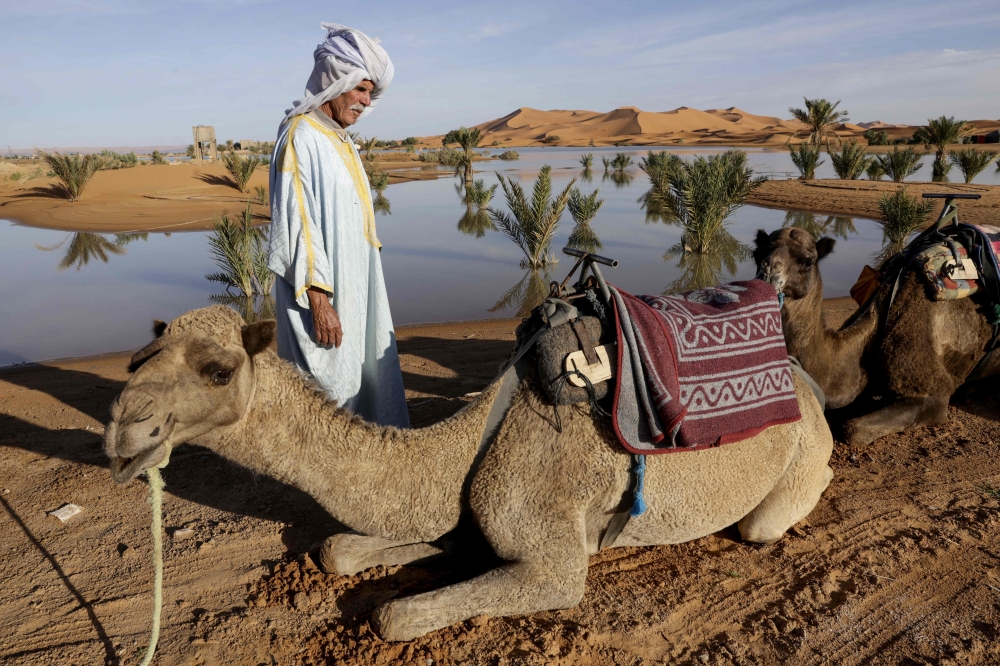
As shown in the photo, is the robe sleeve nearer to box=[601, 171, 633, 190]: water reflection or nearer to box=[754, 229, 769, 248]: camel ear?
box=[754, 229, 769, 248]: camel ear

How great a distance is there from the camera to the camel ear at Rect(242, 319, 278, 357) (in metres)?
2.60

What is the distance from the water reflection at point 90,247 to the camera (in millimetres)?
15906

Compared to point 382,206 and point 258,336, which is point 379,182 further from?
point 258,336

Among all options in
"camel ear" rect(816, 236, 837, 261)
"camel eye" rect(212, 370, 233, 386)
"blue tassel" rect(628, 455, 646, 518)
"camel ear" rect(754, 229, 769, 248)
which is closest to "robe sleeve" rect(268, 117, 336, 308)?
"camel eye" rect(212, 370, 233, 386)

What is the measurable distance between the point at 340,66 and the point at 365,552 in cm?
249

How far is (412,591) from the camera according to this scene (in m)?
3.20

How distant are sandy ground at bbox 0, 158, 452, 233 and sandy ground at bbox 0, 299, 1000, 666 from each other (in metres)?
18.5

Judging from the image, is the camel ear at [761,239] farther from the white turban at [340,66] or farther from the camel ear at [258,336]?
the camel ear at [258,336]

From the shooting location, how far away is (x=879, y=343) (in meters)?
5.36

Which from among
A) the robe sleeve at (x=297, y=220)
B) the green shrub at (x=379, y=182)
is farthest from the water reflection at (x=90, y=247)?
the robe sleeve at (x=297, y=220)

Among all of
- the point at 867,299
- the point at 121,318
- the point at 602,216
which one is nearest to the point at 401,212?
the point at 602,216

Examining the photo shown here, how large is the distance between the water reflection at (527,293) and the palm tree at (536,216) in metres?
0.42

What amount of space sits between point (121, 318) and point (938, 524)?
10899mm

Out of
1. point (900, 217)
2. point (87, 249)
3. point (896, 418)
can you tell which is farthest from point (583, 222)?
point (896, 418)
